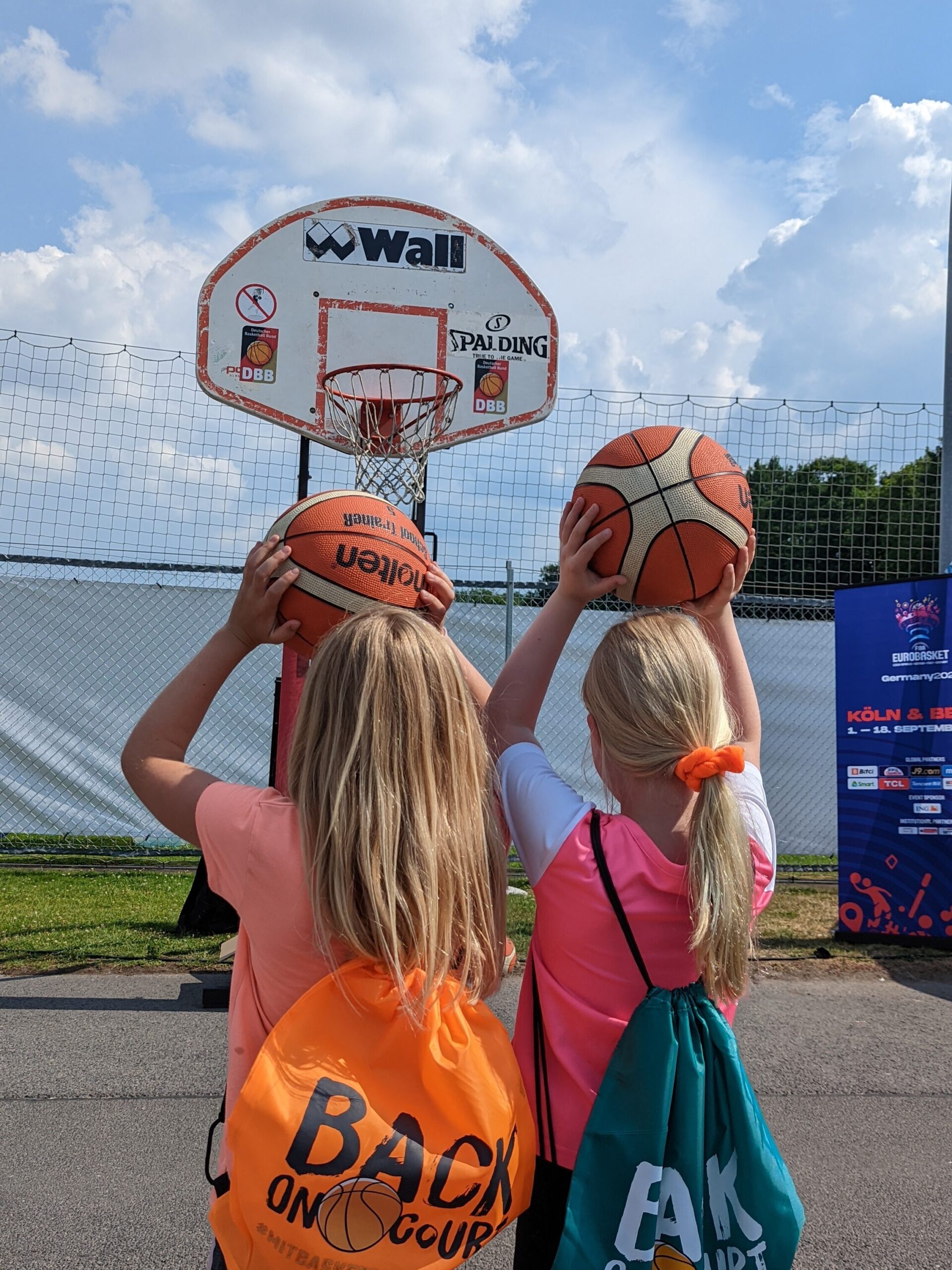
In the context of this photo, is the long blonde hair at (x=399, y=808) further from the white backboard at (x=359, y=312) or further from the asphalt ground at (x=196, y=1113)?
the white backboard at (x=359, y=312)

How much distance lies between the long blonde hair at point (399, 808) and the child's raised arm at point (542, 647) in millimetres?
281

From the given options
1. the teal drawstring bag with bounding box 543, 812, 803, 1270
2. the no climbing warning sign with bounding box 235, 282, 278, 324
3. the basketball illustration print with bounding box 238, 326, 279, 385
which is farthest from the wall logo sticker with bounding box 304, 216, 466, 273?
the teal drawstring bag with bounding box 543, 812, 803, 1270

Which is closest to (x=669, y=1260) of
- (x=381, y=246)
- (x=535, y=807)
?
(x=535, y=807)

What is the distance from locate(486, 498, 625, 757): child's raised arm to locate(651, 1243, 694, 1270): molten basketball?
84 cm

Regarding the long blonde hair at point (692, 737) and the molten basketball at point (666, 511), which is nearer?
the long blonde hair at point (692, 737)

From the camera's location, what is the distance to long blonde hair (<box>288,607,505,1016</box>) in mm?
1477

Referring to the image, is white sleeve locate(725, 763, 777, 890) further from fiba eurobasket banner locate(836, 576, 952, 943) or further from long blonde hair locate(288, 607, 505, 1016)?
fiba eurobasket banner locate(836, 576, 952, 943)

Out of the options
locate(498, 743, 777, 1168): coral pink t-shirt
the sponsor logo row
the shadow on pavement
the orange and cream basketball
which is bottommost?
the shadow on pavement

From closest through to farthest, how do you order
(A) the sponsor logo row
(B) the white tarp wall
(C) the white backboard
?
(C) the white backboard → (A) the sponsor logo row → (B) the white tarp wall

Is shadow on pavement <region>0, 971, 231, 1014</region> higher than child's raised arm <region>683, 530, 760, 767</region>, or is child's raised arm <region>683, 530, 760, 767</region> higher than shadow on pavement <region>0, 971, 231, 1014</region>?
child's raised arm <region>683, 530, 760, 767</region>

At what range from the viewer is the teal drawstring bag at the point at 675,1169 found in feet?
5.04

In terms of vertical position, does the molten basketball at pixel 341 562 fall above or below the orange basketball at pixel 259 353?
below

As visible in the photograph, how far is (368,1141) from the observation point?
4.54 ft

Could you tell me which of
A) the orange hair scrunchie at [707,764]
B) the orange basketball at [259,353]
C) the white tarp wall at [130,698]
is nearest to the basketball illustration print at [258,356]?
the orange basketball at [259,353]
